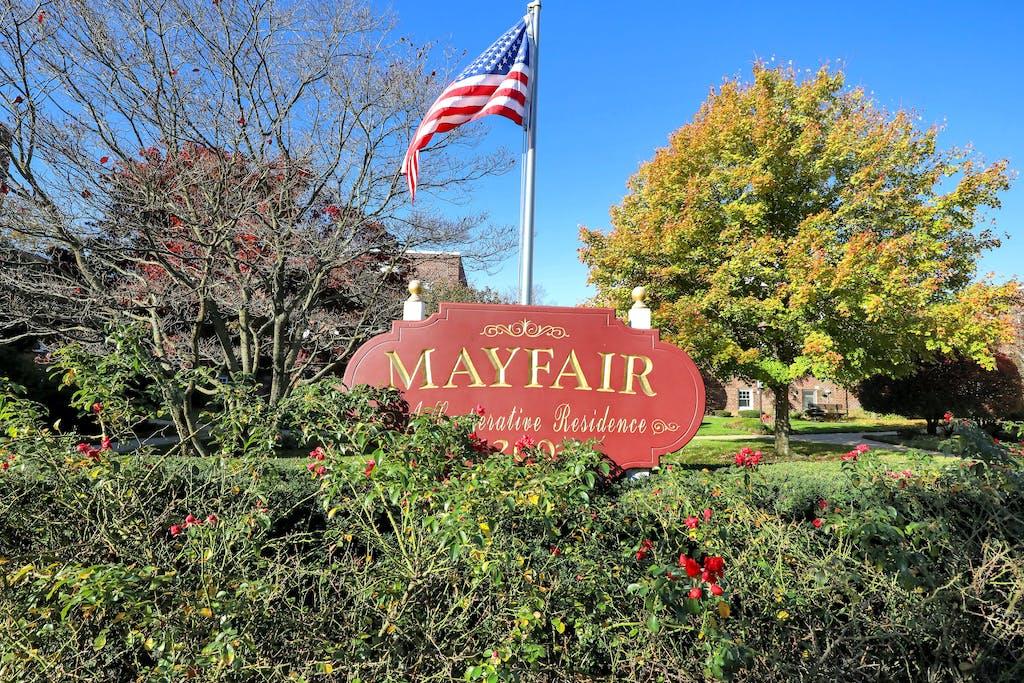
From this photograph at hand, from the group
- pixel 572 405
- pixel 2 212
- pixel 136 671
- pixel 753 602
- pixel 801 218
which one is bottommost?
pixel 136 671

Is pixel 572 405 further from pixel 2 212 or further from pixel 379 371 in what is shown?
pixel 2 212

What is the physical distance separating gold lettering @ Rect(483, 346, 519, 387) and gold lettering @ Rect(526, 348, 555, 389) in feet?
0.46

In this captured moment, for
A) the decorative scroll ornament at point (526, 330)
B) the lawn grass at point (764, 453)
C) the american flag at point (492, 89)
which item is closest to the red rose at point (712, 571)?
the decorative scroll ornament at point (526, 330)

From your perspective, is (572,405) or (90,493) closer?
(90,493)

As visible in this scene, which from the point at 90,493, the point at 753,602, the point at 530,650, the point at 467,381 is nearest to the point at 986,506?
the point at 753,602

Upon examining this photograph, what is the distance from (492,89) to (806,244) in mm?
7084

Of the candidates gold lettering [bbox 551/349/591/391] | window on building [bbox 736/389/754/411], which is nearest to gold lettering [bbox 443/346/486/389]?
gold lettering [bbox 551/349/591/391]

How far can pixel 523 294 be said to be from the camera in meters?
5.33

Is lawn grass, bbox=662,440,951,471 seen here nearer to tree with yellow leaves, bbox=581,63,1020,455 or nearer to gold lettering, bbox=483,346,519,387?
tree with yellow leaves, bbox=581,63,1020,455

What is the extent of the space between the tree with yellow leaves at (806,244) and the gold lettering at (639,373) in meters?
6.08

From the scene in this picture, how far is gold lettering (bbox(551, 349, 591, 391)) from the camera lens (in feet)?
14.9

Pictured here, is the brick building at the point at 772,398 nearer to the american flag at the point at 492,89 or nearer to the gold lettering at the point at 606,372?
the american flag at the point at 492,89

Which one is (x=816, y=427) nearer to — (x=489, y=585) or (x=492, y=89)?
(x=492, y=89)

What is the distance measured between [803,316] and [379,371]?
8445 mm
